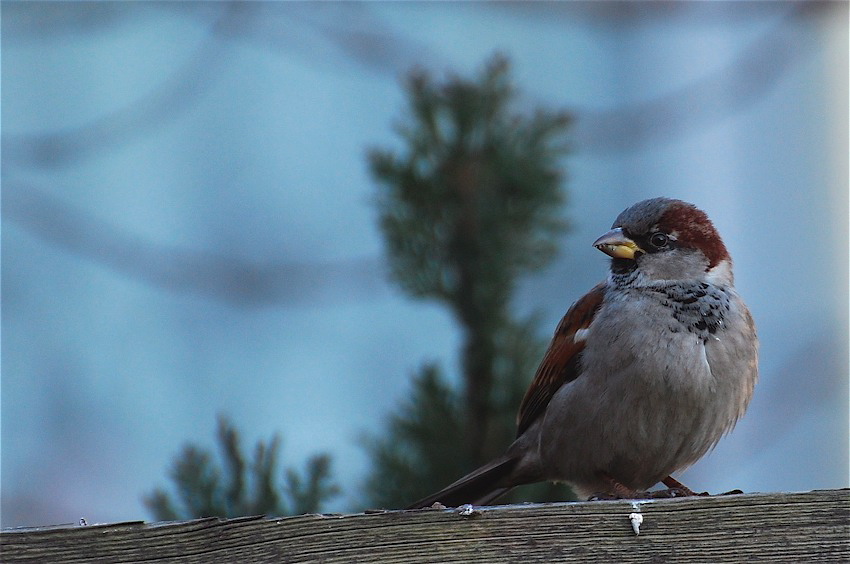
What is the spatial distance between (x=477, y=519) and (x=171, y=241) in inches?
115

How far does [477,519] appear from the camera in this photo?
4.77ft

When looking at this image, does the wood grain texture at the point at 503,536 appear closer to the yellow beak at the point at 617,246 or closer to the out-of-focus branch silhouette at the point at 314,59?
the yellow beak at the point at 617,246

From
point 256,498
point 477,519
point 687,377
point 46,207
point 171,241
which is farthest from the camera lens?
point 171,241

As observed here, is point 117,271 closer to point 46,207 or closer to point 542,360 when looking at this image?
point 46,207

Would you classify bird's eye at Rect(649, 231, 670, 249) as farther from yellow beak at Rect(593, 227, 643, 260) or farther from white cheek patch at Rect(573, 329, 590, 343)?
white cheek patch at Rect(573, 329, 590, 343)

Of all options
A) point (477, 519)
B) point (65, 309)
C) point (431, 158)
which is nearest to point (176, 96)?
point (65, 309)

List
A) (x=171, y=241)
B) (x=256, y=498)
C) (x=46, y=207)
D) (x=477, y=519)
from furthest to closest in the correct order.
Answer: (x=171, y=241), (x=46, y=207), (x=256, y=498), (x=477, y=519)

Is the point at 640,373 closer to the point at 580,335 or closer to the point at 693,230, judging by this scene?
the point at 580,335

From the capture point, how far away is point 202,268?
4.03m

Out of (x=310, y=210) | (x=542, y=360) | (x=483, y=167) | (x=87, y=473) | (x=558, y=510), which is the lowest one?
(x=558, y=510)

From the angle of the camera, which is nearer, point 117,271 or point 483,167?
point 483,167

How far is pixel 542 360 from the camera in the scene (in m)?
2.23

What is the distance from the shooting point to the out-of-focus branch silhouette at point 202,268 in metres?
3.89

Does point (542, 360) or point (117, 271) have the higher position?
point (117, 271)
